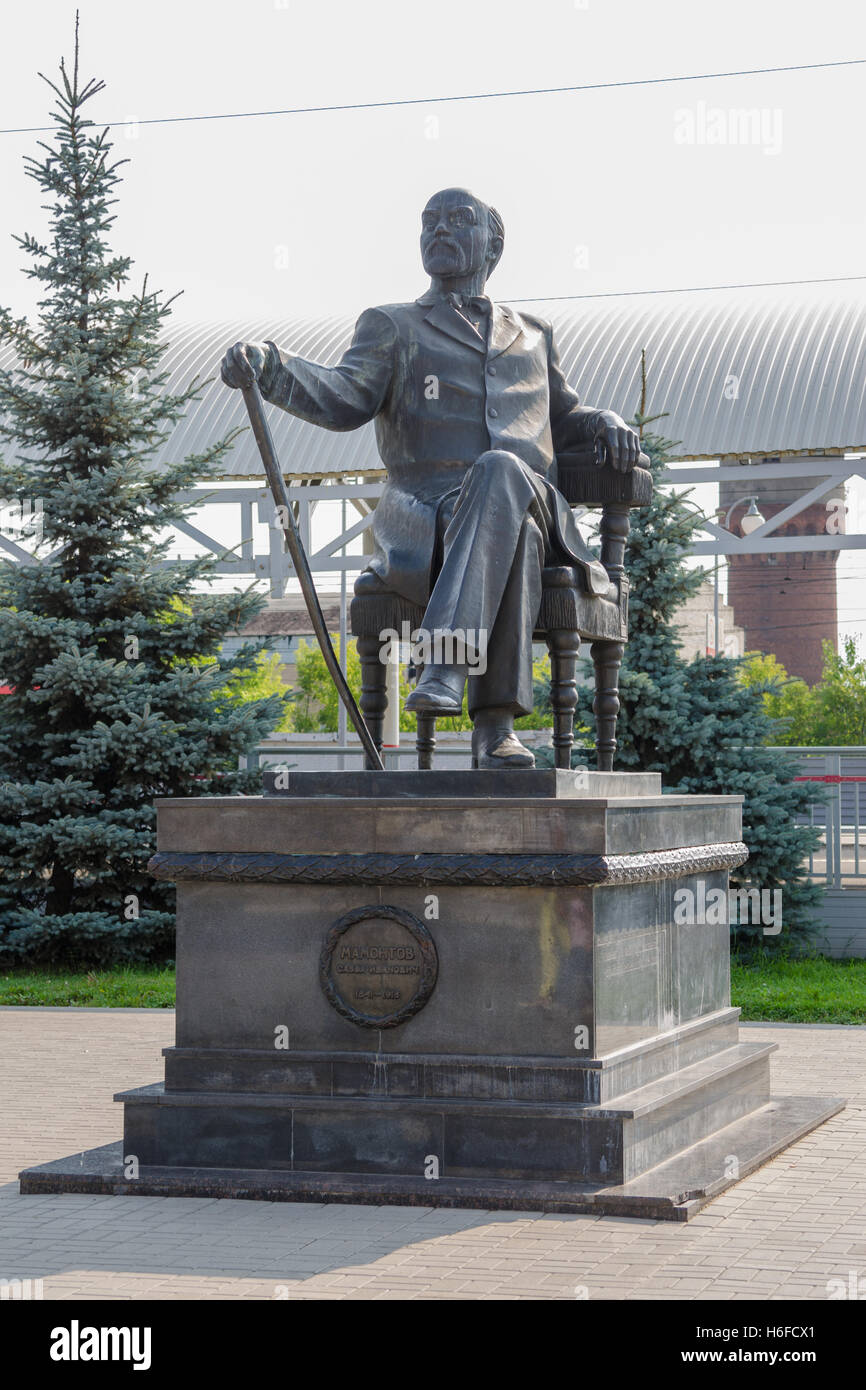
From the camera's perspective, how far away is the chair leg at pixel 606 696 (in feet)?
24.6

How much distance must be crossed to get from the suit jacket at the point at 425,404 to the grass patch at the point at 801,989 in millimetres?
4600

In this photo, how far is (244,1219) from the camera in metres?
5.40

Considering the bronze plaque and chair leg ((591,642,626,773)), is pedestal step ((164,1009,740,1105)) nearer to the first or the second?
the bronze plaque

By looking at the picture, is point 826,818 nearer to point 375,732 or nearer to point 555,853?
point 375,732

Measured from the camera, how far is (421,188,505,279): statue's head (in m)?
7.02

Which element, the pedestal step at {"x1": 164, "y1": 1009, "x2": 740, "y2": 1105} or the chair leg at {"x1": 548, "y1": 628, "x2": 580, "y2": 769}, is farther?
the chair leg at {"x1": 548, "y1": 628, "x2": 580, "y2": 769}

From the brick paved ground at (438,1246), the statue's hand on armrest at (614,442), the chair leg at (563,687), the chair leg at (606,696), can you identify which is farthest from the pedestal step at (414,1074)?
the statue's hand on armrest at (614,442)

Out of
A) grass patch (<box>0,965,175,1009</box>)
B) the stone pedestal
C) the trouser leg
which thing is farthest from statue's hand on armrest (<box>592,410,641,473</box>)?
grass patch (<box>0,965,175,1009</box>)

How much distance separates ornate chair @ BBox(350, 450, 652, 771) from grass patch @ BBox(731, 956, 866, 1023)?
13.1 ft

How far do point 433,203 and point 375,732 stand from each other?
2.06m

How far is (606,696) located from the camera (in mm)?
7547

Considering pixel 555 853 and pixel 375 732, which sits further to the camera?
pixel 375 732
